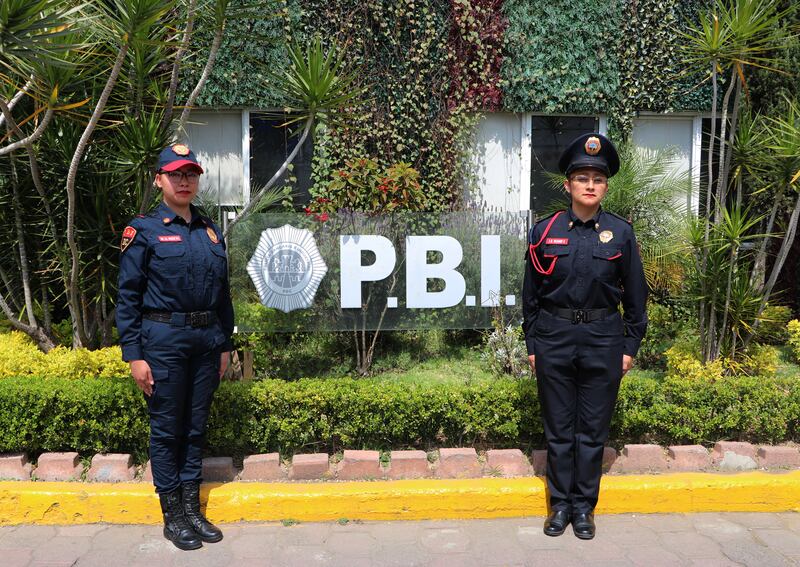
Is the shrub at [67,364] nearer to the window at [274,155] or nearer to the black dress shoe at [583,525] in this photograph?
the black dress shoe at [583,525]

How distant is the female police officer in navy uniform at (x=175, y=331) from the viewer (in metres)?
3.22

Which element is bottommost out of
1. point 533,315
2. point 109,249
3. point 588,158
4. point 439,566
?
point 439,566

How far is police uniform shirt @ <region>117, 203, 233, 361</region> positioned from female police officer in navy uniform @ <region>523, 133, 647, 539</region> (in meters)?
1.82

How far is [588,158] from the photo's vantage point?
3.37 meters

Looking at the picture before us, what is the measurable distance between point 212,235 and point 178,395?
888 mm

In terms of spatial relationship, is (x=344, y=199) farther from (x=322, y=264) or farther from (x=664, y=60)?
(x=664, y=60)

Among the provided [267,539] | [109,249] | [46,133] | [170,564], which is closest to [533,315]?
[267,539]

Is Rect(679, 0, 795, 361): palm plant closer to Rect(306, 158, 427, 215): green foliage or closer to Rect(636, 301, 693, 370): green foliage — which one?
Rect(636, 301, 693, 370): green foliage

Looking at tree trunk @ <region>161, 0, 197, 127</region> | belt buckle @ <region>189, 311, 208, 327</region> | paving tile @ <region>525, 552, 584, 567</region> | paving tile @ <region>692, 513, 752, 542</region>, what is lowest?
paving tile @ <region>525, 552, 584, 567</region>

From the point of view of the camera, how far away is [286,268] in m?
5.01

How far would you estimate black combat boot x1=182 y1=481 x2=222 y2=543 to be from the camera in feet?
10.9

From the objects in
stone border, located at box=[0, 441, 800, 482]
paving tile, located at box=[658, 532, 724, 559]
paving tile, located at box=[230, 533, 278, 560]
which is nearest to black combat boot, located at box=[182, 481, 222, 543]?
paving tile, located at box=[230, 533, 278, 560]

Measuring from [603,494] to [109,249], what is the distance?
12.2 ft

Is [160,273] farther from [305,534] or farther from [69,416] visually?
[305,534]
